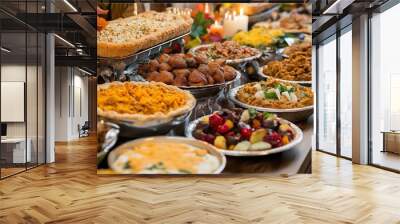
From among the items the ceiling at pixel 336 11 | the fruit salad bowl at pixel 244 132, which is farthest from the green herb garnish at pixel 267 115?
the ceiling at pixel 336 11

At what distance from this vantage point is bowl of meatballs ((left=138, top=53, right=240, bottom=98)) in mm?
4953

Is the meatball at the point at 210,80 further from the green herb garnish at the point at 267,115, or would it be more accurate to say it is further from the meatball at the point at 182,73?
the green herb garnish at the point at 267,115

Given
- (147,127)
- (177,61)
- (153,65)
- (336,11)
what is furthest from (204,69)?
(336,11)

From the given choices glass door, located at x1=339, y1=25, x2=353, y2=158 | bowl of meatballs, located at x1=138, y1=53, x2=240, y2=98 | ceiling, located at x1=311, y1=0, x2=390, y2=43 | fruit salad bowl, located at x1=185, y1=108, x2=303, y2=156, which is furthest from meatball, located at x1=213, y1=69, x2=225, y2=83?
glass door, located at x1=339, y1=25, x2=353, y2=158

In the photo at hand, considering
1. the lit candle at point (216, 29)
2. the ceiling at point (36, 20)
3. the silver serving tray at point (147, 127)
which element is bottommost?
the silver serving tray at point (147, 127)

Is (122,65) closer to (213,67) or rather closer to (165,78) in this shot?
(165,78)

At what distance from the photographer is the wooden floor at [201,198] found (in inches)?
156

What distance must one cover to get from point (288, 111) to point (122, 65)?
201cm

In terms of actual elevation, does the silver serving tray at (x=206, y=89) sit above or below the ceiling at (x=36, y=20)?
below

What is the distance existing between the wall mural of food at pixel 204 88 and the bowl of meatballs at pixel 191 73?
12mm

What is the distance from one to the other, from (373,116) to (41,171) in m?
5.81

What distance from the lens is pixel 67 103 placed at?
1523 centimetres

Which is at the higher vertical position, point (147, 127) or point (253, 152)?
point (147, 127)

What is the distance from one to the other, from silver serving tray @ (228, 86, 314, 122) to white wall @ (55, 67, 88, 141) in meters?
11.2
